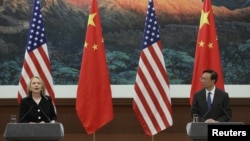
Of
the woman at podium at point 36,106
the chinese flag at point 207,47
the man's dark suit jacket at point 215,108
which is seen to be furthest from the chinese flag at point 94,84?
the man's dark suit jacket at point 215,108

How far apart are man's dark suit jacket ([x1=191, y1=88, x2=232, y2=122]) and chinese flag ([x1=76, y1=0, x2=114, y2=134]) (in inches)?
76.7

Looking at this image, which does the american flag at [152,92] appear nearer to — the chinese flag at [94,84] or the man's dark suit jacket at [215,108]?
the chinese flag at [94,84]

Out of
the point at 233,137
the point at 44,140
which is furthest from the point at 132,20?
the point at 233,137

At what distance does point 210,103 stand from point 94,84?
2.29 metres

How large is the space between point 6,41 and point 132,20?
236 cm

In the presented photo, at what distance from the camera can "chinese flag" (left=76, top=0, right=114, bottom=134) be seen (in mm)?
9836

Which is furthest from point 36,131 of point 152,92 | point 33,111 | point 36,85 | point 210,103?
point 152,92

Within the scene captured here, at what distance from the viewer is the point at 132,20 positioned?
35.5 ft

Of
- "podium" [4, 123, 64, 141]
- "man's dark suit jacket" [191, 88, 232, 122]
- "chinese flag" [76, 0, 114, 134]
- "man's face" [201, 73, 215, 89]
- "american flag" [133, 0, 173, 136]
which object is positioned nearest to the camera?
"podium" [4, 123, 64, 141]

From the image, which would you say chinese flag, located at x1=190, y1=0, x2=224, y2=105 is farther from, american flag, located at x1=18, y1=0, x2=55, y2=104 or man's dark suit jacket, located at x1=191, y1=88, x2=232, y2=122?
american flag, located at x1=18, y1=0, x2=55, y2=104

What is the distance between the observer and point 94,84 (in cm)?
984

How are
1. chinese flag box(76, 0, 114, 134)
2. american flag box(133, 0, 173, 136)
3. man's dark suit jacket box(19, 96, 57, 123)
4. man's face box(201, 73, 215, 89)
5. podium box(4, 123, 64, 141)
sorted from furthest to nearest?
chinese flag box(76, 0, 114, 134), american flag box(133, 0, 173, 136), man's face box(201, 73, 215, 89), man's dark suit jacket box(19, 96, 57, 123), podium box(4, 123, 64, 141)

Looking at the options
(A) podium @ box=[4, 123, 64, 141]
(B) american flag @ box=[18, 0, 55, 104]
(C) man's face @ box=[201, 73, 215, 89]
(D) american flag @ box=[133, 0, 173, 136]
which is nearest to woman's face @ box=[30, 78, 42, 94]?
(A) podium @ box=[4, 123, 64, 141]

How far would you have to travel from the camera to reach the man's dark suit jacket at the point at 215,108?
8.28 m
